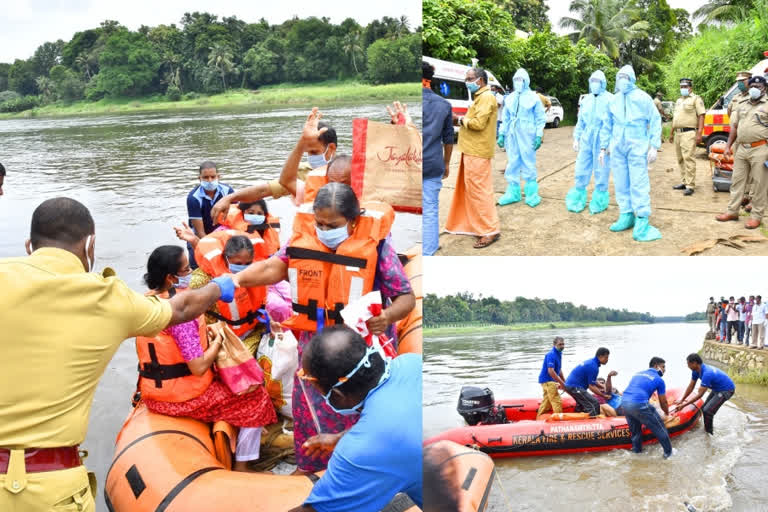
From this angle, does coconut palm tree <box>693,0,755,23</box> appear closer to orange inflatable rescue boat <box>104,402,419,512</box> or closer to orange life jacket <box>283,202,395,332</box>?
orange life jacket <box>283,202,395,332</box>

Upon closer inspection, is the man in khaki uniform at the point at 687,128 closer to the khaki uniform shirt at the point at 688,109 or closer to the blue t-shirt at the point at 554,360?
the khaki uniform shirt at the point at 688,109

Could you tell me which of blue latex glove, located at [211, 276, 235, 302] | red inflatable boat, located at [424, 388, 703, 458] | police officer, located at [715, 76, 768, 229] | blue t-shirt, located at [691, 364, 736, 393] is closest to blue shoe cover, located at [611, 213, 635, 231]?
police officer, located at [715, 76, 768, 229]

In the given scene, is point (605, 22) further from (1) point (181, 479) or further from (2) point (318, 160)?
(1) point (181, 479)

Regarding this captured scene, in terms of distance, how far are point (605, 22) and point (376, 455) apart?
2.45 metres

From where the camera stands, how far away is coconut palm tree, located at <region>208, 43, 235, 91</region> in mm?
2889

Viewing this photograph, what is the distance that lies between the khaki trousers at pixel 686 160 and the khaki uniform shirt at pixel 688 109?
0.31ft

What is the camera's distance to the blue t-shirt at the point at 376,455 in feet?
5.69

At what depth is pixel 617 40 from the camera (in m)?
3.29

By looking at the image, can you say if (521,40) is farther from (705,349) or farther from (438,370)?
(705,349)

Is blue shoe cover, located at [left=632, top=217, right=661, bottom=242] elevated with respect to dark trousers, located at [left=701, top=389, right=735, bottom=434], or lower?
elevated

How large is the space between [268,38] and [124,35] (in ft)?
2.21

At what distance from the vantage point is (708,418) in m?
3.80

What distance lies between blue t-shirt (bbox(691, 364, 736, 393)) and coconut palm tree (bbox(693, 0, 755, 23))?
1.89m

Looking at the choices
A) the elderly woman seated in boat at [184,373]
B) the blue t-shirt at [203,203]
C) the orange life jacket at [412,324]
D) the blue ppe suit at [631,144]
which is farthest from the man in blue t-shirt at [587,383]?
the blue t-shirt at [203,203]
